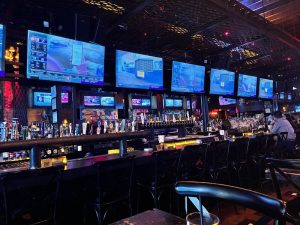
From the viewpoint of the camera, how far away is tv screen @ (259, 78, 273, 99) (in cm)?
931

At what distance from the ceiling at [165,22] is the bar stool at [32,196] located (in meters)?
3.04

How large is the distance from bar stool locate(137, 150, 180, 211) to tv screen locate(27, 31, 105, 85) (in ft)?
6.14

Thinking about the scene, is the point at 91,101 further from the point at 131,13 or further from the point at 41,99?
the point at 131,13

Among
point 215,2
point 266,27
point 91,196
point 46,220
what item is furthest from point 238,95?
point 46,220

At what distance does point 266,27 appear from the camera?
18.1ft

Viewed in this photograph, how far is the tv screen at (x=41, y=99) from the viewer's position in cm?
635

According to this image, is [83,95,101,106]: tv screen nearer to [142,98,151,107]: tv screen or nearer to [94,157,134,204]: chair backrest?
[142,98,151,107]: tv screen

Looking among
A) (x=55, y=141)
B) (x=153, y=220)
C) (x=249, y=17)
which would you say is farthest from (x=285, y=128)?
(x=153, y=220)

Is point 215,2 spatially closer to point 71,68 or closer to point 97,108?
point 71,68

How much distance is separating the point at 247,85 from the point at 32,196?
762 centimetres

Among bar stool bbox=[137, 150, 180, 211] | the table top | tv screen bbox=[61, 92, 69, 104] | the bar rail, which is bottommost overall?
bar stool bbox=[137, 150, 180, 211]

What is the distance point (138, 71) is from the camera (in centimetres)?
528

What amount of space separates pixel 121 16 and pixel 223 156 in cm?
320

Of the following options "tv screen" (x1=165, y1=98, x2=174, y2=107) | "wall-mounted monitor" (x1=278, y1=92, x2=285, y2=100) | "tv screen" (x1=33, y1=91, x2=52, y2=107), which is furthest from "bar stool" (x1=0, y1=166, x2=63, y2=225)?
"wall-mounted monitor" (x1=278, y1=92, x2=285, y2=100)
